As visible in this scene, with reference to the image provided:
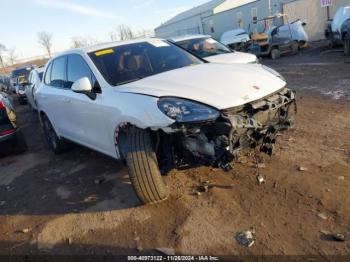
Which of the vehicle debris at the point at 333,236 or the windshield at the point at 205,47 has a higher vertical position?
the windshield at the point at 205,47

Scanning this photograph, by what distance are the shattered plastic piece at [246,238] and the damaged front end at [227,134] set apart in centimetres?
64

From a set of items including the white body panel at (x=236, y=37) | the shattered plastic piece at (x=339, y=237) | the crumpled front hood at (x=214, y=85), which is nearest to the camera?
the shattered plastic piece at (x=339, y=237)

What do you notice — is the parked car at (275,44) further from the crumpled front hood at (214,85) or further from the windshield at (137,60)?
the crumpled front hood at (214,85)

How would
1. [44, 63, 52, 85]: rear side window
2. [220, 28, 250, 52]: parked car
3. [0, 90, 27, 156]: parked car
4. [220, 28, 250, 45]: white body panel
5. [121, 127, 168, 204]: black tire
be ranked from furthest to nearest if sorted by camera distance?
[220, 28, 250, 45]: white body panel < [220, 28, 250, 52]: parked car < [0, 90, 27, 156]: parked car < [44, 63, 52, 85]: rear side window < [121, 127, 168, 204]: black tire

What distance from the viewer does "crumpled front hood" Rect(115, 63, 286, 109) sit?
3.60 m

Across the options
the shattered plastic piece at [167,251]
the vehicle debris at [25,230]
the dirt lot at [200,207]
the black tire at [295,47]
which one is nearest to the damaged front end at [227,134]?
the dirt lot at [200,207]

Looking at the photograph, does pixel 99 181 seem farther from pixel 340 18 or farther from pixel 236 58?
pixel 340 18

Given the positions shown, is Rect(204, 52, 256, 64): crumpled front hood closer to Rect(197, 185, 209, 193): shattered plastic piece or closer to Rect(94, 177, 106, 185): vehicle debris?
Rect(94, 177, 106, 185): vehicle debris

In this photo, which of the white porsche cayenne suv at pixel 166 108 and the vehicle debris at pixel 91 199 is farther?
the vehicle debris at pixel 91 199

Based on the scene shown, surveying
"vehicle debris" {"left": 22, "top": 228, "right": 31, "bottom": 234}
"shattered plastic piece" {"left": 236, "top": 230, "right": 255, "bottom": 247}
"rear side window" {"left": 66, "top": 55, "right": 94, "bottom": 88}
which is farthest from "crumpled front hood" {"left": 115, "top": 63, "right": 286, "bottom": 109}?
"vehicle debris" {"left": 22, "top": 228, "right": 31, "bottom": 234}

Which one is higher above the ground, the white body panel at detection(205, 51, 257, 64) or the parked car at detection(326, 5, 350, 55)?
the white body panel at detection(205, 51, 257, 64)

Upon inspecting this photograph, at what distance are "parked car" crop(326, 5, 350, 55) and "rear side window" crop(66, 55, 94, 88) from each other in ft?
36.4

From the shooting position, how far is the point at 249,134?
144 inches

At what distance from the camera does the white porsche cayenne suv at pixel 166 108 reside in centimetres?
351
